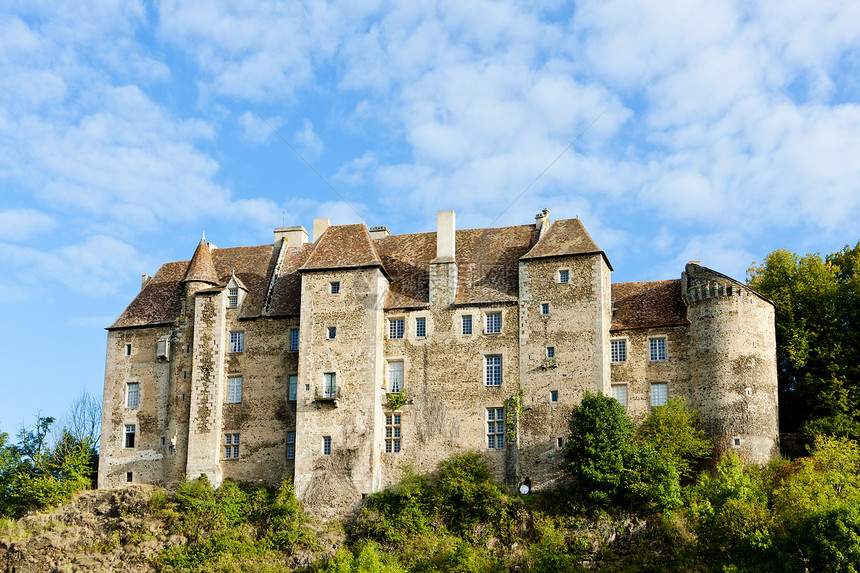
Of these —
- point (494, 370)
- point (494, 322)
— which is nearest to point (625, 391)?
point (494, 370)

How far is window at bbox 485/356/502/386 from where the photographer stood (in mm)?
61375

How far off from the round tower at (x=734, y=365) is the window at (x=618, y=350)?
350cm

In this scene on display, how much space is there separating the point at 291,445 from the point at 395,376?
266 inches

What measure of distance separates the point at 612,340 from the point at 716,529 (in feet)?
48.6

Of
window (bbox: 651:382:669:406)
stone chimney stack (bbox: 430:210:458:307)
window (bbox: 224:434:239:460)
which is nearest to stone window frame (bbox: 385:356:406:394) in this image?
stone chimney stack (bbox: 430:210:458:307)

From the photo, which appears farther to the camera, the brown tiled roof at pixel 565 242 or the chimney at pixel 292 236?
the chimney at pixel 292 236

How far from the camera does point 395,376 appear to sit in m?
62.9

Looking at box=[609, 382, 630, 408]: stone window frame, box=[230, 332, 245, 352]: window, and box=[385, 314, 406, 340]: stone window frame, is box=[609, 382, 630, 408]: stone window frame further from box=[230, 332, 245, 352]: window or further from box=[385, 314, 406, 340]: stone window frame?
box=[230, 332, 245, 352]: window

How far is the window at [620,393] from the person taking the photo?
6095cm

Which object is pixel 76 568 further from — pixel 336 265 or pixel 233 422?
pixel 336 265

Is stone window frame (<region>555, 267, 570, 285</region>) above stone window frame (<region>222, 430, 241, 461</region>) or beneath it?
above

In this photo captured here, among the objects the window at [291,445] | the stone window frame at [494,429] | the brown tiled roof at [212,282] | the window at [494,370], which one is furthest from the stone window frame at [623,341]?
the brown tiled roof at [212,282]

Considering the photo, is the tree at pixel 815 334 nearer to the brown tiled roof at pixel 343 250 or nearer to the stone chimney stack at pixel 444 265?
the stone chimney stack at pixel 444 265

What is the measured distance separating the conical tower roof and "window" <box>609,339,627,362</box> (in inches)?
902
